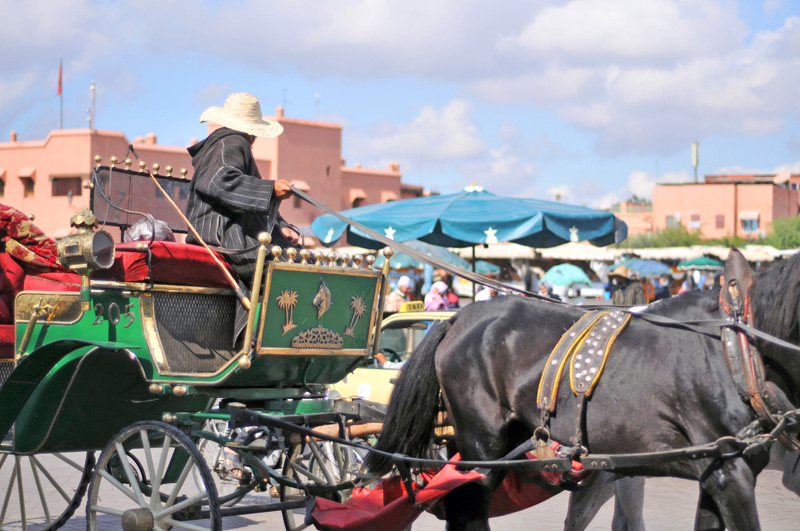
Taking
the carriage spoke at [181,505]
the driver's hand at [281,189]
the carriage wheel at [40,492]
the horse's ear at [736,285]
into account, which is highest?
the driver's hand at [281,189]

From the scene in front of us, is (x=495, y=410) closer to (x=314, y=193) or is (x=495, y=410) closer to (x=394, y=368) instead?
(x=394, y=368)

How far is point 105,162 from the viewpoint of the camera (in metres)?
36.8

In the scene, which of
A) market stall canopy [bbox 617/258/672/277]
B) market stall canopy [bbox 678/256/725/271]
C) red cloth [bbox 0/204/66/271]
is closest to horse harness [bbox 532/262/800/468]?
red cloth [bbox 0/204/66/271]

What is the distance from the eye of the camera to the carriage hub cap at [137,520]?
4.26 m

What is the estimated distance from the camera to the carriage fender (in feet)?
14.8

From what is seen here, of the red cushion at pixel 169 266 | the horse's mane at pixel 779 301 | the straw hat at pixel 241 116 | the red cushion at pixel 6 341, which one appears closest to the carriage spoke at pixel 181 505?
the red cushion at pixel 169 266

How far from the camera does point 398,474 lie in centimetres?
432

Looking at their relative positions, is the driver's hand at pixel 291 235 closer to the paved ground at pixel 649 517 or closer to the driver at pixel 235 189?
the driver at pixel 235 189

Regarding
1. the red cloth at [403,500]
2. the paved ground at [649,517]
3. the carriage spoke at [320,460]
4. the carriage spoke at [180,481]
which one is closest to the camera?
the red cloth at [403,500]

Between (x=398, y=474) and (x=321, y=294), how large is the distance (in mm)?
1037

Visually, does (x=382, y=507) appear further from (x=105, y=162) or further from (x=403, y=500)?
(x=105, y=162)

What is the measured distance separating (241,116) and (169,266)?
942 mm

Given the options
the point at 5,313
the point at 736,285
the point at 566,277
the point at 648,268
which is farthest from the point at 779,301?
the point at 648,268

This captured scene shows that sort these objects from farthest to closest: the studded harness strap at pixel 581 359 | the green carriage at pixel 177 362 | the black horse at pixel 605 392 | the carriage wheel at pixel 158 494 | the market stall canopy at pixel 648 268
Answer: the market stall canopy at pixel 648 268 < the green carriage at pixel 177 362 < the carriage wheel at pixel 158 494 < the studded harness strap at pixel 581 359 < the black horse at pixel 605 392
